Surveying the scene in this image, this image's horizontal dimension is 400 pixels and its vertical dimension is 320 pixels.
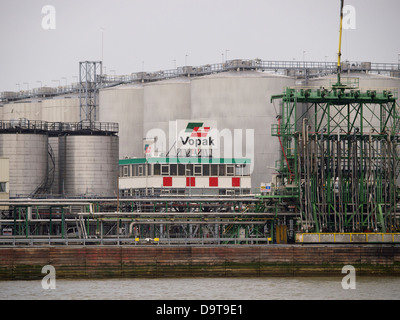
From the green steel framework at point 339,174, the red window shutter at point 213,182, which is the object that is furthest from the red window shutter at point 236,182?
the green steel framework at point 339,174

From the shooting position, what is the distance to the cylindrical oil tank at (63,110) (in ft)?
547

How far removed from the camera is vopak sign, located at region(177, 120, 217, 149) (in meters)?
116

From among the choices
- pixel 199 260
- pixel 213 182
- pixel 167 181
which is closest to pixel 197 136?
pixel 213 182

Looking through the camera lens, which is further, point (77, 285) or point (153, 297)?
point (77, 285)

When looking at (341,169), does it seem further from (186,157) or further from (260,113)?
(260,113)

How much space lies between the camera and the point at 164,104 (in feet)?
488

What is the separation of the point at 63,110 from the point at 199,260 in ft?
311

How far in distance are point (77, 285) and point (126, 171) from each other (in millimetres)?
52022

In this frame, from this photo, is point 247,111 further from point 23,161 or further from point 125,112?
point 23,161

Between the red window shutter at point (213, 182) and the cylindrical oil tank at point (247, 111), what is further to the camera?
the cylindrical oil tank at point (247, 111)

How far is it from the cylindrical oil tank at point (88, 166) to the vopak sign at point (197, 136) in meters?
8.96

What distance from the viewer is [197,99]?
464ft

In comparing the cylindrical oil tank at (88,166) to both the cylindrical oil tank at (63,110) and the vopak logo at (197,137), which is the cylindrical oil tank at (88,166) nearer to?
the vopak logo at (197,137)
